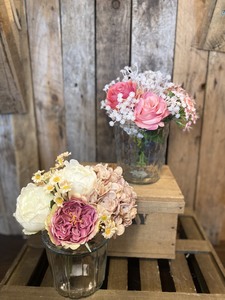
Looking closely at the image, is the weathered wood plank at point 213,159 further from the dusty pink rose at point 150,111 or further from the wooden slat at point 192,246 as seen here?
the dusty pink rose at point 150,111

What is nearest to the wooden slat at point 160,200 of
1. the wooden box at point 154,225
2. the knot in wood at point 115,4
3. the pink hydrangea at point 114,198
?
the wooden box at point 154,225

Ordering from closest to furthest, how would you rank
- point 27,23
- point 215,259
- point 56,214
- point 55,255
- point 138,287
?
point 56,214 → point 55,255 → point 138,287 → point 215,259 → point 27,23

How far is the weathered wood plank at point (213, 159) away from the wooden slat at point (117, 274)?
51cm

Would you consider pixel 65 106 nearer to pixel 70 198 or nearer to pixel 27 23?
pixel 27 23

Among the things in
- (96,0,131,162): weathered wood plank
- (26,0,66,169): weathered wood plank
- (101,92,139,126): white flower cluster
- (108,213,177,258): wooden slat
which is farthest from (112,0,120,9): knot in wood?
(108,213,177,258): wooden slat

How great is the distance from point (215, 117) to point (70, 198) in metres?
0.78

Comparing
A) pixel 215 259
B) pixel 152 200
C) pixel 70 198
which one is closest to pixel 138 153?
pixel 152 200

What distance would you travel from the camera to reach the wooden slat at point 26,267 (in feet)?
3.01

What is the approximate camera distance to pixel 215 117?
123cm

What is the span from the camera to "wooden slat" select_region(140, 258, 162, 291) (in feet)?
2.92

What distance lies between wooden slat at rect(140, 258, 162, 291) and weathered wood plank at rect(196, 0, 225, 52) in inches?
31.5

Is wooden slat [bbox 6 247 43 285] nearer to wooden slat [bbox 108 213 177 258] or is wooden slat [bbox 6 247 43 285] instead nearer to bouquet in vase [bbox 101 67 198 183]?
wooden slat [bbox 108 213 177 258]

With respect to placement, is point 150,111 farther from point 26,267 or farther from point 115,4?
point 26,267

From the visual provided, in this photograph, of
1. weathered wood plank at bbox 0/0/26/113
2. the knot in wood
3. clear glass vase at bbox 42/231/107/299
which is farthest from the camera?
the knot in wood
